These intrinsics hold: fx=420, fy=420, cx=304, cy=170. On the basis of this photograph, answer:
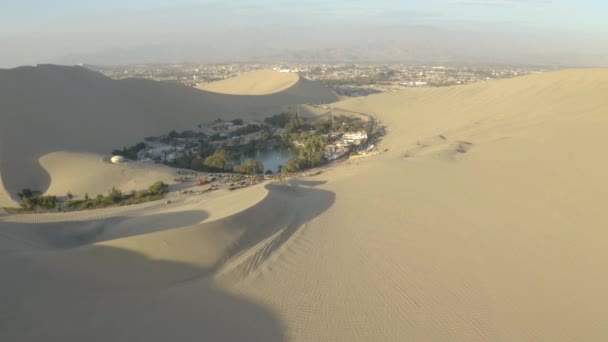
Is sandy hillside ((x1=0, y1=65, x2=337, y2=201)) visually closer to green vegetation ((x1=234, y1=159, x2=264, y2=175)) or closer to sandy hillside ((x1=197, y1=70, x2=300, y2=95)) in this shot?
green vegetation ((x1=234, y1=159, x2=264, y2=175))

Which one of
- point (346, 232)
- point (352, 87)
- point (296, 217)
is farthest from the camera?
point (352, 87)

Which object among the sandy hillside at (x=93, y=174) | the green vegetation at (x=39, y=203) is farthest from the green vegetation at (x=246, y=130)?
the green vegetation at (x=39, y=203)

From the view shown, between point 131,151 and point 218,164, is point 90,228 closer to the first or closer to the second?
point 218,164

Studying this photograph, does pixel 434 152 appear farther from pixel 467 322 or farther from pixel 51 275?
pixel 51 275

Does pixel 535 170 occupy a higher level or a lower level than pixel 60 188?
higher

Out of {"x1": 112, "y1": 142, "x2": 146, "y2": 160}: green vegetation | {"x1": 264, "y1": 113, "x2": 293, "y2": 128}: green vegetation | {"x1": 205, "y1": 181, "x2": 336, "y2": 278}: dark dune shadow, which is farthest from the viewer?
{"x1": 264, "y1": 113, "x2": 293, "y2": 128}: green vegetation

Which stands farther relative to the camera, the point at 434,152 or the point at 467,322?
the point at 434,152

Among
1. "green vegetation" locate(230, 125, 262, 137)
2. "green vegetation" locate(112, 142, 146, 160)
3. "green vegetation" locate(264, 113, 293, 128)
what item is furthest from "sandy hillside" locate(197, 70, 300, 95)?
"green vegetation" locate(112, 142, 146, 160)

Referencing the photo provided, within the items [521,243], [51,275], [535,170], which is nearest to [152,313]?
[51,275]
